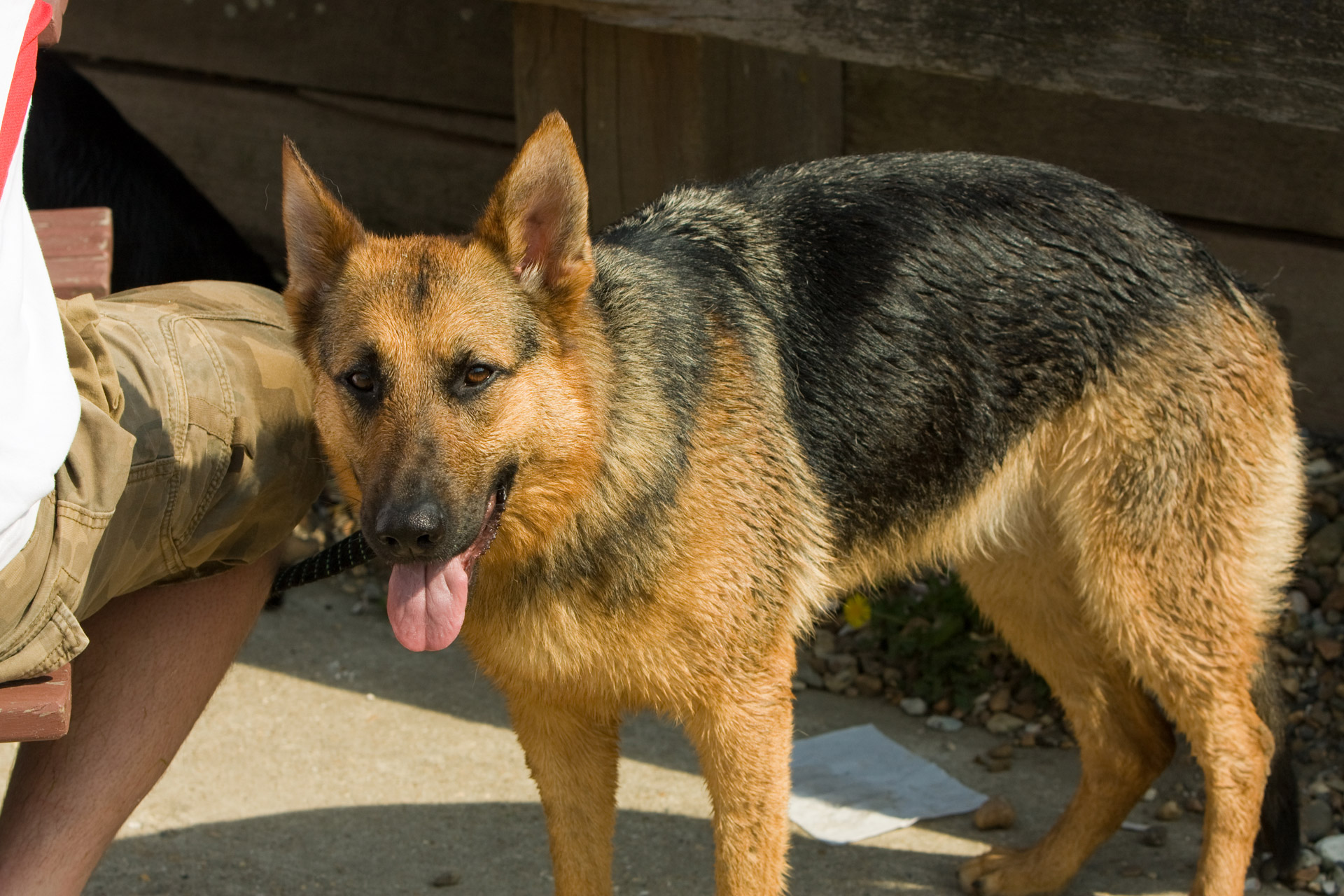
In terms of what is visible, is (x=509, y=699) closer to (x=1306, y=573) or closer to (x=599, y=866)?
(x=599, y=866)

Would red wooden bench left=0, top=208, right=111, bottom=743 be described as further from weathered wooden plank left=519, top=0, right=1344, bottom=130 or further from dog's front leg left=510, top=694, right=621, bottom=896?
weathered wooden plank left=519, top=0, right=1344, bottom=130

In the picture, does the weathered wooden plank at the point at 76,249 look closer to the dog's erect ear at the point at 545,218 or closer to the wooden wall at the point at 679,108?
the wooden wall at the point at 679,108

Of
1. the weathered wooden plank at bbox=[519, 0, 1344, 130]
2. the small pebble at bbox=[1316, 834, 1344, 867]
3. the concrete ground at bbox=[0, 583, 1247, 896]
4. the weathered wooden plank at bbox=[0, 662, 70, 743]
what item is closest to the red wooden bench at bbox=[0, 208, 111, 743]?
the weathered wooden plank at bbox=[0, 662, 70, 743]

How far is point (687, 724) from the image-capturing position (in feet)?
9.57

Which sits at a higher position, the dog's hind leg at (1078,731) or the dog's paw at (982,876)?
the dog's hind leg at (1078,731)

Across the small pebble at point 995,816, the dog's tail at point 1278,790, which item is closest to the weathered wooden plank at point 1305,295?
the dog's tail at point 1278,790

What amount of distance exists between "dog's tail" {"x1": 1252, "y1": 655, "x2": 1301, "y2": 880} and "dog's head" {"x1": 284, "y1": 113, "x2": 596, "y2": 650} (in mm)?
1901

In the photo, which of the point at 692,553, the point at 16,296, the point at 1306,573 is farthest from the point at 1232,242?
the point at 16,296

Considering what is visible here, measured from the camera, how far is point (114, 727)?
2.78 m

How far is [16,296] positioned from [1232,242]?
13.3ft

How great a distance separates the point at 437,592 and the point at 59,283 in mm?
1344

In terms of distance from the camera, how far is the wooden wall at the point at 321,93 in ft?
20.0

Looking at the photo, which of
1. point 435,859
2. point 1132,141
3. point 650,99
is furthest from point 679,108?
point 435,859

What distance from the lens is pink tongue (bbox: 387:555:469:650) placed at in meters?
2.54
